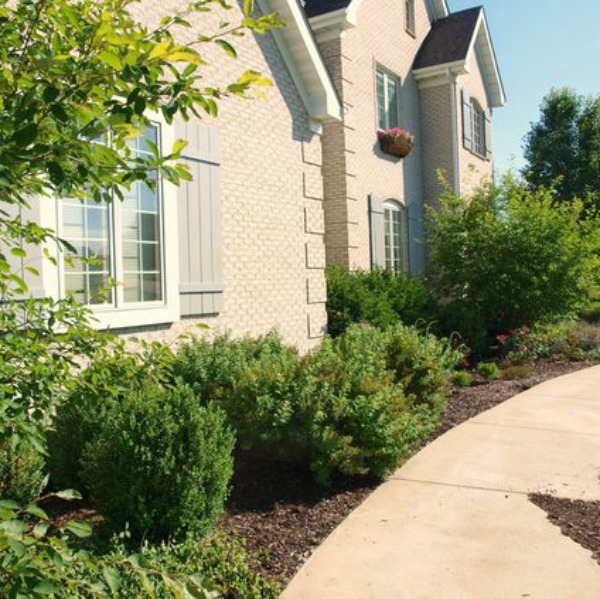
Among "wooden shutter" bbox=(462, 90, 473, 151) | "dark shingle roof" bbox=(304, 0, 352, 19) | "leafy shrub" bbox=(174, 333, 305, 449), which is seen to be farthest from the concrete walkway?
"wooden shutter" bbox=(462, 90, 473, 151)

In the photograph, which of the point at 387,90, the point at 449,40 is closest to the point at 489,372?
the point at 387,90

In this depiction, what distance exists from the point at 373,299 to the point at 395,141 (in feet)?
16.5

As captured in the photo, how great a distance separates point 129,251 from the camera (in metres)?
6.58

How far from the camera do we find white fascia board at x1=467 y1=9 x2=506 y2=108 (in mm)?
18391

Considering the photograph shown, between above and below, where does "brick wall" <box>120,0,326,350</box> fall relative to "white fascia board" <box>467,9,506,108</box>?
below

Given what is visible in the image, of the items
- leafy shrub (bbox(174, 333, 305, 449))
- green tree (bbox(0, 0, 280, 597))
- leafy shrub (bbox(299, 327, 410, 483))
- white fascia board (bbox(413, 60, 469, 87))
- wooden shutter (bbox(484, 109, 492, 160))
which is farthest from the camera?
wooden shutter (bbox(484, 109, 492, 160))

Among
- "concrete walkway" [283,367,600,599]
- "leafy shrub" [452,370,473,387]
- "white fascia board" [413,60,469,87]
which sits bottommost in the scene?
"concrete walkway" [283,367,600,599]

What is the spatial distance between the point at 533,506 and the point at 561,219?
856 centimetres

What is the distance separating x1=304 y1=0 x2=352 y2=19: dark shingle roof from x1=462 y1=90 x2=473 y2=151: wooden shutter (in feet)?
18.3

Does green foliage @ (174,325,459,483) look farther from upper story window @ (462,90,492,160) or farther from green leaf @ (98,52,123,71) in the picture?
upper story window @ (462,90,492,160)

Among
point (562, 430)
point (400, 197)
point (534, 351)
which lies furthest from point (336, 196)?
point (562, 430)

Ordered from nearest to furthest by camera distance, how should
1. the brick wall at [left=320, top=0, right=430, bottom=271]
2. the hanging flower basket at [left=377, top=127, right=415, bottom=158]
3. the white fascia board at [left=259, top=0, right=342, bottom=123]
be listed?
the white fascia board at [left=259, top=0, right=342, bottom=123] → the brick wall at [left=320, top=0, right=430, bottom=271] → the hanging flower basket at [left=377, top=127, right=415, bottom=158]

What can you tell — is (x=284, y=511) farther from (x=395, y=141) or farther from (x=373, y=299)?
(x=395, y=141)

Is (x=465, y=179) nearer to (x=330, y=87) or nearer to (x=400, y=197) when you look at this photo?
(x=400, y=197)
